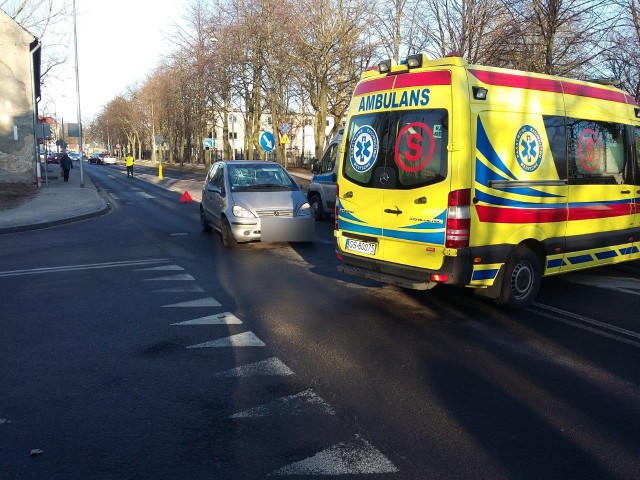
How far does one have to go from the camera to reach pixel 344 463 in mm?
3273

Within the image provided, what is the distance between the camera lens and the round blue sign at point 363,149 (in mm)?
6754

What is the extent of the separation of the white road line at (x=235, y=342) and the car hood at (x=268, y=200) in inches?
212

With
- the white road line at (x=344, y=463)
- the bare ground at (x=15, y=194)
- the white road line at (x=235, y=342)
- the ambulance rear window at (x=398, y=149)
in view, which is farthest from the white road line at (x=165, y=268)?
the bare ground at (x=15, y=194)

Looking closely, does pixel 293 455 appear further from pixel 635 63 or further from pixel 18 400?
pixel 635 63

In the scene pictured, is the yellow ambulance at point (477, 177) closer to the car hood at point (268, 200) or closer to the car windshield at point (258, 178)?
the car hood at point (268, 200)

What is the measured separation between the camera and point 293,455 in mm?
3367

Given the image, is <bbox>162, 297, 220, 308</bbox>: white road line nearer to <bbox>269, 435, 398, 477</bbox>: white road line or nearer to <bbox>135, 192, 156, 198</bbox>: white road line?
<bbox>269, 435, 398, 477</bbox>: white road line

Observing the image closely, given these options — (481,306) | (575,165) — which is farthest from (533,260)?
(575,165)

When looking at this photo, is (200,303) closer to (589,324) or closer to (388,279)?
(388,279)

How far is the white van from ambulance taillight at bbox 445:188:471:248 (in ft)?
26.2

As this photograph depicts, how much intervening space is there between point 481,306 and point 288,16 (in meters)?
28.5

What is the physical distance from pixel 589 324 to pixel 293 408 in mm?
3683

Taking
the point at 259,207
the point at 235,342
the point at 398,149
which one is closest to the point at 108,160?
the point at 259,207

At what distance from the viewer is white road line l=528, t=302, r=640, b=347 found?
5645 millimetres
